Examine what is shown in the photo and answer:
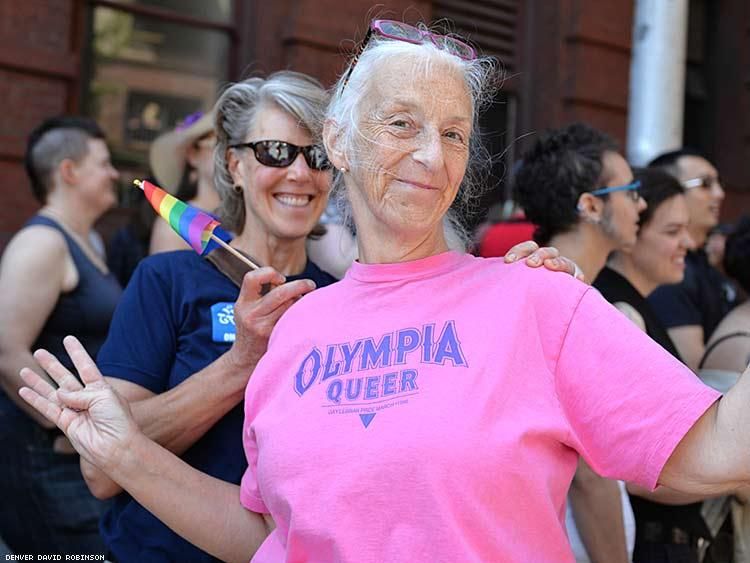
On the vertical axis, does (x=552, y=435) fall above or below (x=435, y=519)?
above

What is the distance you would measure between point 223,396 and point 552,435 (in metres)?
0.85

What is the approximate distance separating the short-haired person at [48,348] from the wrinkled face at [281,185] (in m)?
1.16

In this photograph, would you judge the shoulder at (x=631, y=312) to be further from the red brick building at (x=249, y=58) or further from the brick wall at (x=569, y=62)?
the brick wall at (x=569, y=62)

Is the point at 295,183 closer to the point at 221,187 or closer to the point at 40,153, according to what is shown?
the point at 221,187

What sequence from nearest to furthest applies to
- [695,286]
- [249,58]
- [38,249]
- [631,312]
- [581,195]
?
[631,312] < [581,195] < [38,249] < [695,286] < [249,58]

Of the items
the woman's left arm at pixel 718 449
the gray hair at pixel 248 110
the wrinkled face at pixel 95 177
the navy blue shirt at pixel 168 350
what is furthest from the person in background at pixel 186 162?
the woman's left arm at pixel 718 449

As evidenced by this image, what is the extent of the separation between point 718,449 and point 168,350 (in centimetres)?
131

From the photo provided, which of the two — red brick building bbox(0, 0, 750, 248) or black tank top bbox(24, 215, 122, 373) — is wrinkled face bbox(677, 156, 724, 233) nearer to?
red brick building bbox(0, 0, 750, 248)

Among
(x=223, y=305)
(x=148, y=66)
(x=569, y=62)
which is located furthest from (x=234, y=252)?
Answer: (x=569, y=62)

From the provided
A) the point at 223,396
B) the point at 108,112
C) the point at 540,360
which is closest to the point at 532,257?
the point at 540,360

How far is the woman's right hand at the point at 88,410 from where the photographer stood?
2055mm

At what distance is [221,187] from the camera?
2.70m

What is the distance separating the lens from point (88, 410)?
2082mm

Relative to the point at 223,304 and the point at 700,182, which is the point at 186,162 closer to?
the point at 223,304
